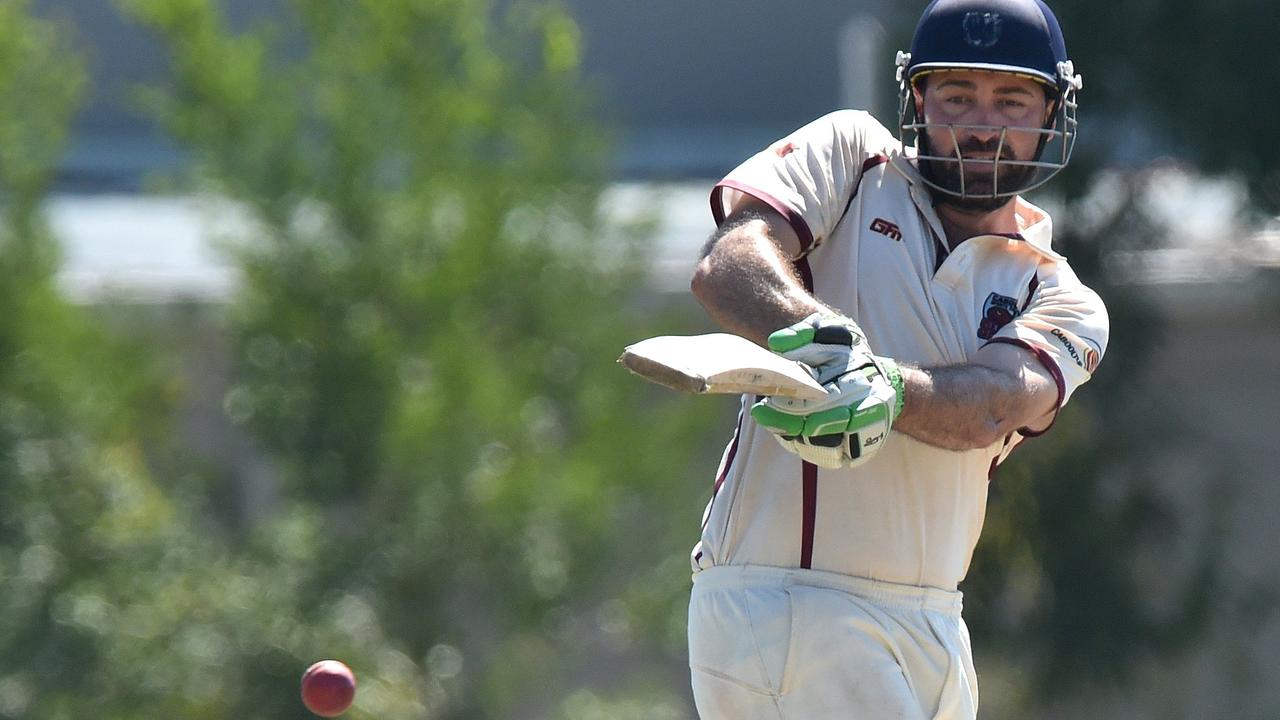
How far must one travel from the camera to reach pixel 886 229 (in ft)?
11.1

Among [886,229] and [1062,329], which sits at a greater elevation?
[886,229]

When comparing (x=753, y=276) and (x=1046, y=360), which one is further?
(x=1046, y=360)

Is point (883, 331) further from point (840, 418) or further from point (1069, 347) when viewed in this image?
point (840, 418)

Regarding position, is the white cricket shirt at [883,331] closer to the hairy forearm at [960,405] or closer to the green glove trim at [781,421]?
the hairy forearm at [960,405]

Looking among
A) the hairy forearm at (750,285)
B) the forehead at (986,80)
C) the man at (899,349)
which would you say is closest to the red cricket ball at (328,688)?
the man at (899,349)

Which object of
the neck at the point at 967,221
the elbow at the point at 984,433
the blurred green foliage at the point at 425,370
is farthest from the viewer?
the blurred green foliage at the point at 425,370

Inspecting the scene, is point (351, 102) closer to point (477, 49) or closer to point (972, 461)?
point (477, 49)

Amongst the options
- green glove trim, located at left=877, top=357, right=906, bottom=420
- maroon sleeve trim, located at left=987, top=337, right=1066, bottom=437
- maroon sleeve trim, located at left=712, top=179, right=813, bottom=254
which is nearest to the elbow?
maroon sleeve trim, located at left=987, top=337, right=1066, bottom=437

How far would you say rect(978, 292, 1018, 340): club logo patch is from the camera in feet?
11.1

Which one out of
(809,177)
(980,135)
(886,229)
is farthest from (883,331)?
(980,135)

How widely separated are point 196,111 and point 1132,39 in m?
4.18

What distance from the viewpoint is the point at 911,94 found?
358 centimetres

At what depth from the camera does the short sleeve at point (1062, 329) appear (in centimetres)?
334

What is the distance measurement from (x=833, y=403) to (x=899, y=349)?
527 millimetres
